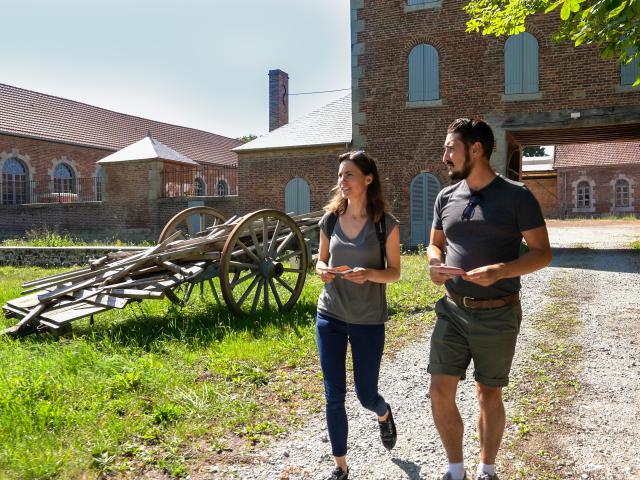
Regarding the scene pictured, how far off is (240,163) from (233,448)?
15624mm

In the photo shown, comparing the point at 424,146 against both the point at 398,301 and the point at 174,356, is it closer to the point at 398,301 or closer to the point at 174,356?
the point at 398,301

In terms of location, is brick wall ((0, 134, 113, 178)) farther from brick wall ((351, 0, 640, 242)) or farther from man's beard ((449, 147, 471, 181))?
man's beard ((449, 147, 471, 181))

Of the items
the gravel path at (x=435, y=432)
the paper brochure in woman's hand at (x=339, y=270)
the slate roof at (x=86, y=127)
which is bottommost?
the gravel path at (x=435, y=432)

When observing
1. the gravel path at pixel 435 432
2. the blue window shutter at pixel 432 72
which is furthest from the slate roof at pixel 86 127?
the gravel path at pixel 435 432

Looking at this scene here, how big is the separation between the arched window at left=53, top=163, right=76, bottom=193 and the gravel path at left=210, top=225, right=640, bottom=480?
25.5m

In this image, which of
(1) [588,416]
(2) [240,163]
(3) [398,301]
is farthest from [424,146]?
(1) [588,416]

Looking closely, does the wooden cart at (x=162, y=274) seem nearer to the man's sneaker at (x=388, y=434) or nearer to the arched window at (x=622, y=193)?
the man's sneaker at (x=388, y=434)

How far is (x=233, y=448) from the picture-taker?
3.32 metres

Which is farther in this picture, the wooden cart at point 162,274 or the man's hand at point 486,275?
the wooden cart at point 162,274

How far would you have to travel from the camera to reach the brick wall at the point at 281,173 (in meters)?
16.8

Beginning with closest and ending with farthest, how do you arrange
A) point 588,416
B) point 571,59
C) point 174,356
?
point 588,416, point 174,356, point 571,59

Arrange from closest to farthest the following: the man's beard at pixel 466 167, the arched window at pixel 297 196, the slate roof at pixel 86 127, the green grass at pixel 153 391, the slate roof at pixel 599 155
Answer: the man's beard at pixel 466 167, the green grass at pixel 153 391, the arched window at pixel 297 196, the slate roof at pixel 86 127, the slate roof at pixel 599 155

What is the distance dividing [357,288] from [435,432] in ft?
4.40

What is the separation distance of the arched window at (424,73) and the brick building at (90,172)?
23.9ft
